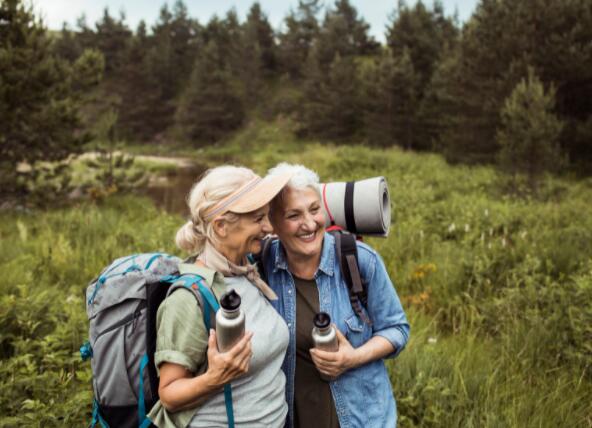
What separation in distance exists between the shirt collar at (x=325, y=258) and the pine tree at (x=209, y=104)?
1439 inches

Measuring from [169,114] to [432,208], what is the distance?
139 ft

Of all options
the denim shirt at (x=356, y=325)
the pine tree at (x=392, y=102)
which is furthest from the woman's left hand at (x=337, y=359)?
the pine tree at (x=392, y=102)

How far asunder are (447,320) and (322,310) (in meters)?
2.98

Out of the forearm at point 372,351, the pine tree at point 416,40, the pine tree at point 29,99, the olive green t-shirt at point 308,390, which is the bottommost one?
the olive green t-shirt at point 308,390

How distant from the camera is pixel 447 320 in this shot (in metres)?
4.41

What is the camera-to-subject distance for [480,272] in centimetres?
499

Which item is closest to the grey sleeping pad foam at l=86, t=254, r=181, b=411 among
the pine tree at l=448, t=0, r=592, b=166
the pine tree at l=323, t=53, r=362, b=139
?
the pine tree at l=448, t=0, r=592, b=166

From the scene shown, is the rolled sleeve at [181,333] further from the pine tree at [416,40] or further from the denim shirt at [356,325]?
the pine tree at [416,40]

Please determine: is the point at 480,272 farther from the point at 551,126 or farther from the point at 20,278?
the point at 551,126

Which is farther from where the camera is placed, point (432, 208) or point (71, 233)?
point (432, 208)

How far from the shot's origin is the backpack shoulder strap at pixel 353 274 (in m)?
1.88

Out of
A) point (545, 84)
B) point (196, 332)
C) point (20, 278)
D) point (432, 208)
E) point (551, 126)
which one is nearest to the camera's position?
point (196, 332)

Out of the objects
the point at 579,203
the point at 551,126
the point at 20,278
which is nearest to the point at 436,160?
the point at 551,126

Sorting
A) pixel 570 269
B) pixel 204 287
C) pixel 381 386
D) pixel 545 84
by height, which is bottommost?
pixel 570 269
